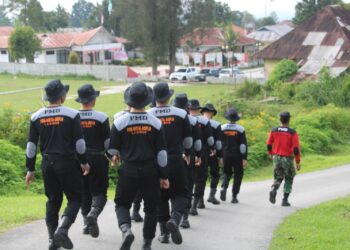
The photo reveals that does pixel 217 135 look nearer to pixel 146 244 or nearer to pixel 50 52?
pixel 146 244

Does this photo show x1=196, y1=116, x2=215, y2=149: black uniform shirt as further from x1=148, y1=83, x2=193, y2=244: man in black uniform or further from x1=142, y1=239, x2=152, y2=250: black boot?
x1=142, y1=239, x2=152, y2=250: black boot

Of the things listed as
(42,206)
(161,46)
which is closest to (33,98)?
(161,46)

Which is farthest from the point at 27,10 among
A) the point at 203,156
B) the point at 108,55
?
the point at 203,156

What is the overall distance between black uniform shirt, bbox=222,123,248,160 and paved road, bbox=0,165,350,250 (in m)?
1.02

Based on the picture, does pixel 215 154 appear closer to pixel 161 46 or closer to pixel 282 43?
pixel 282 43

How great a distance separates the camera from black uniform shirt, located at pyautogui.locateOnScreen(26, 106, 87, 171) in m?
7.15

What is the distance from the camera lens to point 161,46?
66688 millimetres

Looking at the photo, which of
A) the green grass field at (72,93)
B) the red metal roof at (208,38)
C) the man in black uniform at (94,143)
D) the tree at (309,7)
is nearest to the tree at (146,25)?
the red metal roof at (208,38)

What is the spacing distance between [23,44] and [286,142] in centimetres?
6375

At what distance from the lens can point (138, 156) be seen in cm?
696

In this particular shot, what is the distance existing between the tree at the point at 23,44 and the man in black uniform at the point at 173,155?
65.5 m

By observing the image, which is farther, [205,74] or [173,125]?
[205,74]

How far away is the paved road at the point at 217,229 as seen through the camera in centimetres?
773

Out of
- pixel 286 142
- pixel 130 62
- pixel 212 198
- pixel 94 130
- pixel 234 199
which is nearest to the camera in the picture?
pixel 94 130
